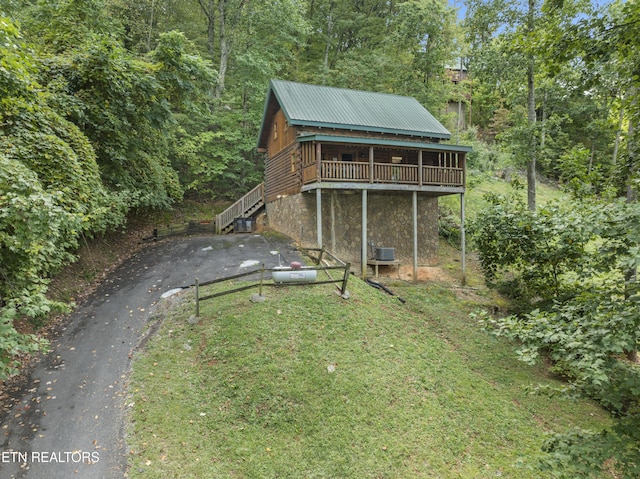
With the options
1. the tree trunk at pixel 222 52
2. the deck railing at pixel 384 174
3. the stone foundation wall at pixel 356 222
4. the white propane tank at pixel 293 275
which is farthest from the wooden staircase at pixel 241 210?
the white propane tank at pixel 293 275

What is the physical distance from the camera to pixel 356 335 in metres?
7.95

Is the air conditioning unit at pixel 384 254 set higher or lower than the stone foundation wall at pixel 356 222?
lower

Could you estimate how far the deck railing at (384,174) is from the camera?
42.8 ft

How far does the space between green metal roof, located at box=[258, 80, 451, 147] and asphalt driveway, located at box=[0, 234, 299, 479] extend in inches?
282

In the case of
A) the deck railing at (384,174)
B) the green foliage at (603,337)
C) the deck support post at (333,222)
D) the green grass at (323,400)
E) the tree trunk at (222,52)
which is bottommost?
the green grass at (323,400)

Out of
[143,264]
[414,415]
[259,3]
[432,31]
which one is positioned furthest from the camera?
[259,3]

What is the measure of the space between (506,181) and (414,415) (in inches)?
1264

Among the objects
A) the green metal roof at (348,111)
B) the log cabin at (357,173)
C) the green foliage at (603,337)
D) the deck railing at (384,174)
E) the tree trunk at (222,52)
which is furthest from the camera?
the tree trunk at (222,52)

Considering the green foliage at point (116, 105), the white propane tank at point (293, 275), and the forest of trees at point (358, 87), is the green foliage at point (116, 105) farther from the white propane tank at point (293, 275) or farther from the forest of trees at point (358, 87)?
the white propane tank at point (293, 275)

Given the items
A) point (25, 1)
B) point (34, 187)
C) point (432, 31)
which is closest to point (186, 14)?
point (25, 1)

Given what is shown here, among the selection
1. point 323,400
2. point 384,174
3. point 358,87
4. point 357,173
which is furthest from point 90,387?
point 358,87

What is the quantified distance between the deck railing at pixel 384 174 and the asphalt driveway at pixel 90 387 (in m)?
3.85

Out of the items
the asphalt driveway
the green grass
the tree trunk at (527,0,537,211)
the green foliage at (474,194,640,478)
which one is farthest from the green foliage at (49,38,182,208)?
the tree trunk at (527,0,537,211)

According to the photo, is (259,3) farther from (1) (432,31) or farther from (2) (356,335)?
(2) (356,335)
